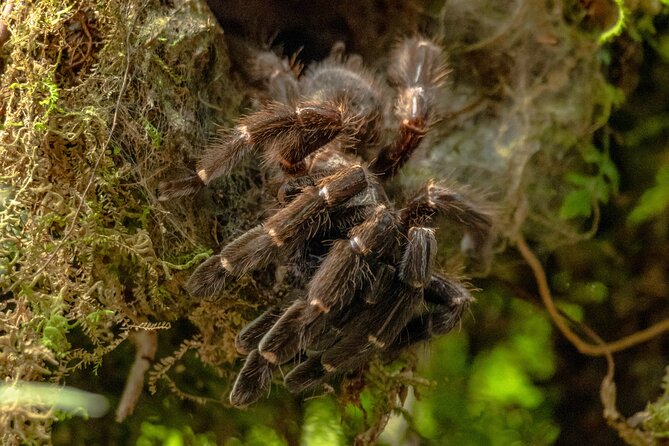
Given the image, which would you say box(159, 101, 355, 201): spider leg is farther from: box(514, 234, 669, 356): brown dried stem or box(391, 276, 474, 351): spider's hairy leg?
box(514, 234, 669, 356): brown dried stem

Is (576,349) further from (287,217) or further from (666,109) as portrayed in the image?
(287,217)

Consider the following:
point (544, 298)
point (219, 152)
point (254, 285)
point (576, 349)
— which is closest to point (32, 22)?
point (219, 152)

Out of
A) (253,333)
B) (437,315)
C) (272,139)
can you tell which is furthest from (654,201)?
(253,333)

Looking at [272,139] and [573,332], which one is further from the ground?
[272,139]

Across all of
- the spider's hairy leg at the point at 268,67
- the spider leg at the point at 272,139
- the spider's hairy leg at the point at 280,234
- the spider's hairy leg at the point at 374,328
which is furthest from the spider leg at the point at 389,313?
the spider's hairy leg at the point at 268,67

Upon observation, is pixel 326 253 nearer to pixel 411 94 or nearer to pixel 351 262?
pixel 351 262

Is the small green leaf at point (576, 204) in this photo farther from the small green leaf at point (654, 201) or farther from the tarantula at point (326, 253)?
the tarantula at point (326, 253)

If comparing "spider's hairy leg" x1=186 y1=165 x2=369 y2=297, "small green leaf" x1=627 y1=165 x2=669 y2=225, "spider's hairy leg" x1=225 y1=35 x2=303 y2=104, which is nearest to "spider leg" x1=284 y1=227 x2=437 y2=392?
"spider's hairy leg" x1=186 y1=165 x2=369 y2=297
